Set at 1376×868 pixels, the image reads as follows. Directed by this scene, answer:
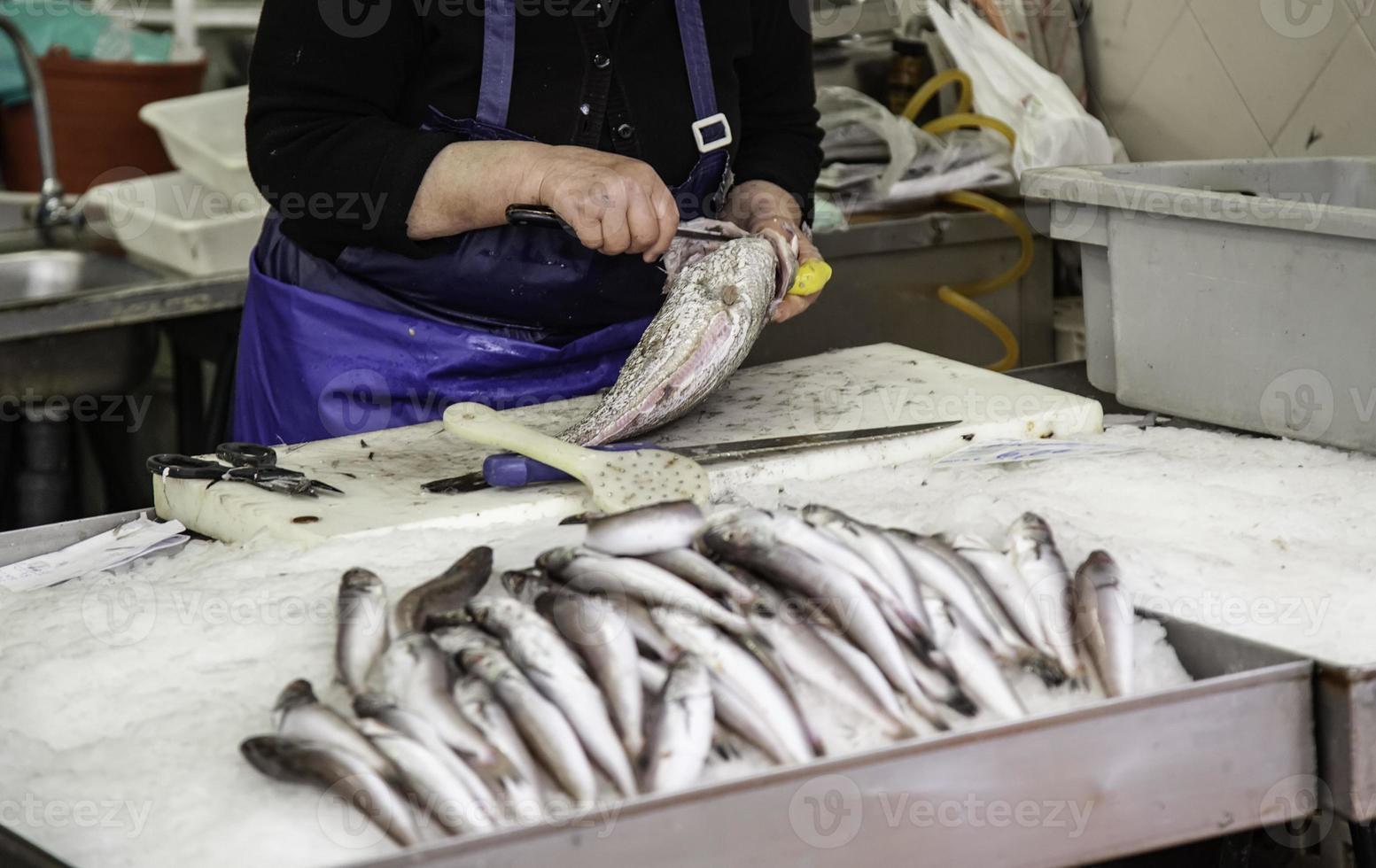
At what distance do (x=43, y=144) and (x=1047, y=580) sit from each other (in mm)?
3785

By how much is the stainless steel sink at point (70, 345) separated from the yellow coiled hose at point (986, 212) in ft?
7.04

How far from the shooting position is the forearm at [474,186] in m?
2.21

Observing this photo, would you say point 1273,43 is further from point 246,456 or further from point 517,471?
point 246,456

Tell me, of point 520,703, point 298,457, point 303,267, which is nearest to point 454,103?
point 303,267

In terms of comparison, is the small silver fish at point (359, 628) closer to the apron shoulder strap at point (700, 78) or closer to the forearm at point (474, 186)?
the forearm at point (474, 186)

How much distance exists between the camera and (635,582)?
140 centimetres

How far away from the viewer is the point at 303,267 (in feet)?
8.61

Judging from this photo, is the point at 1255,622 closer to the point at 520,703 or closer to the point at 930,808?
the point at 930,808

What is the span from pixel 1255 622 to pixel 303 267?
5.80ft

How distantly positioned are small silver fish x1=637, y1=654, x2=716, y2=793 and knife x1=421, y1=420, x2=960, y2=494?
2.42ft

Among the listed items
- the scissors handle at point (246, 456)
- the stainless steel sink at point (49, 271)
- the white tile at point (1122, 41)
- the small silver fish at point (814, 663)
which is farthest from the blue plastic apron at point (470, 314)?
the stainless steel sink at point (49, 271)

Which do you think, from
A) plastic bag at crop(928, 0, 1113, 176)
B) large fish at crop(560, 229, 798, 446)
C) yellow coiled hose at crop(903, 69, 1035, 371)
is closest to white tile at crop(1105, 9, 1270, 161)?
plastic bag at crop(928, 0, 1113, 176)

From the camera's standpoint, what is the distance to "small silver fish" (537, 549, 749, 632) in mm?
1381

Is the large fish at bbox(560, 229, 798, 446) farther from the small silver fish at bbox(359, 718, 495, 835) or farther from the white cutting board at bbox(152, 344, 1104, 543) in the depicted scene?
the small silver fish at bbox(359, 718, 495, 835)
